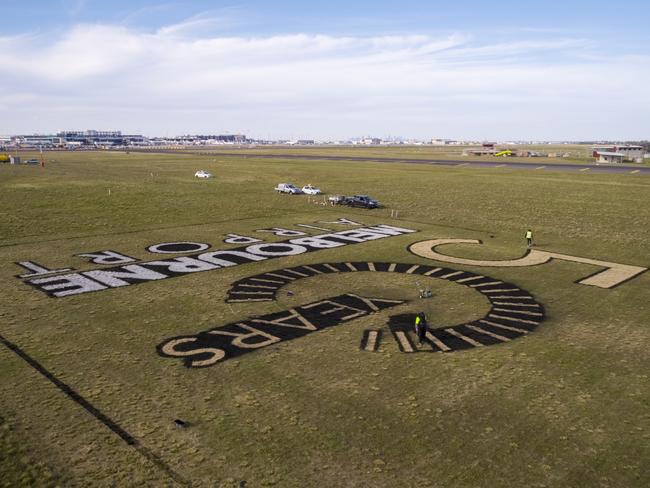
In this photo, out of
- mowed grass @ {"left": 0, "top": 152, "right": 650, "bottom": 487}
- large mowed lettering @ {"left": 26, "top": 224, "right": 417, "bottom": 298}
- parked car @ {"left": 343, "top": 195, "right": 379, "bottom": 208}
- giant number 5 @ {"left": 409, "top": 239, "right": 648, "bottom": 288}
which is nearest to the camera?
mowed grass @ {"left": 0, "top": 152, "right": 650, "bottom": 487}

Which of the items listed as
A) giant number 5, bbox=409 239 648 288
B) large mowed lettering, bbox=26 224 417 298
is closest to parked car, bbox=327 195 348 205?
large mowed lettering, bbox=26 224 417 298

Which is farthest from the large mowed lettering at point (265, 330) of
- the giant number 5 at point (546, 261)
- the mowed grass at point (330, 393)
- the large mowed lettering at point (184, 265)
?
the giant number 5 at point (546, 261)

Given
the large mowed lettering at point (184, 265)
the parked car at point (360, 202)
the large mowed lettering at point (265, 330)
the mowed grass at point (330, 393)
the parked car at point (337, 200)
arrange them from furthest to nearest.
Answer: the parked car at point (337, 200)
the parked car at point (360, 202)
the large mowed lettering at point (184, 265)
the large mowed lettering at point (265, 330)
the mowed grass at point (330, 393)

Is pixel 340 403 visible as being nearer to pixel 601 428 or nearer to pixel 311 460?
pixel 311 460

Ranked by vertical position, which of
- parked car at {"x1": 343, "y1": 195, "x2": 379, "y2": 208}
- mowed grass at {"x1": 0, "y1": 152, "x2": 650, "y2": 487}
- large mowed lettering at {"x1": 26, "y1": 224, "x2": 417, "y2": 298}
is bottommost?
mowed grass at {"x1": 0, "y1": 152, "x2": 650, "y2": 487}

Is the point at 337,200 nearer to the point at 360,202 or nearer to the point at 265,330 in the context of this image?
the point at 360,202

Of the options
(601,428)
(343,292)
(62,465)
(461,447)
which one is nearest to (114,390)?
(62,465)

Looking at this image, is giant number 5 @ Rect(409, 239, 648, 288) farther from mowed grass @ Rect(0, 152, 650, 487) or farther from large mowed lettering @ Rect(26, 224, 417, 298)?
large mowed lettering @ Rect(26, 224, 417, 298)

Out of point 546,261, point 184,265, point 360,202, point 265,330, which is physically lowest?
A: point 265,330

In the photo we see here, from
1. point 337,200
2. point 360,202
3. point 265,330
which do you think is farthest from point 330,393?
point 337,200

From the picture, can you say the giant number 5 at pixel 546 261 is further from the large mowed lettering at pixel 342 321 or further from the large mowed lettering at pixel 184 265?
the large mowed lettering at pixel 184 265

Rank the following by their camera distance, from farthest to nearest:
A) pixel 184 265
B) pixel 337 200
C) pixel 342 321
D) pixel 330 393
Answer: pixel 337 200 → pixel 184 265 → pixel 342 321 → pixel 330 393
